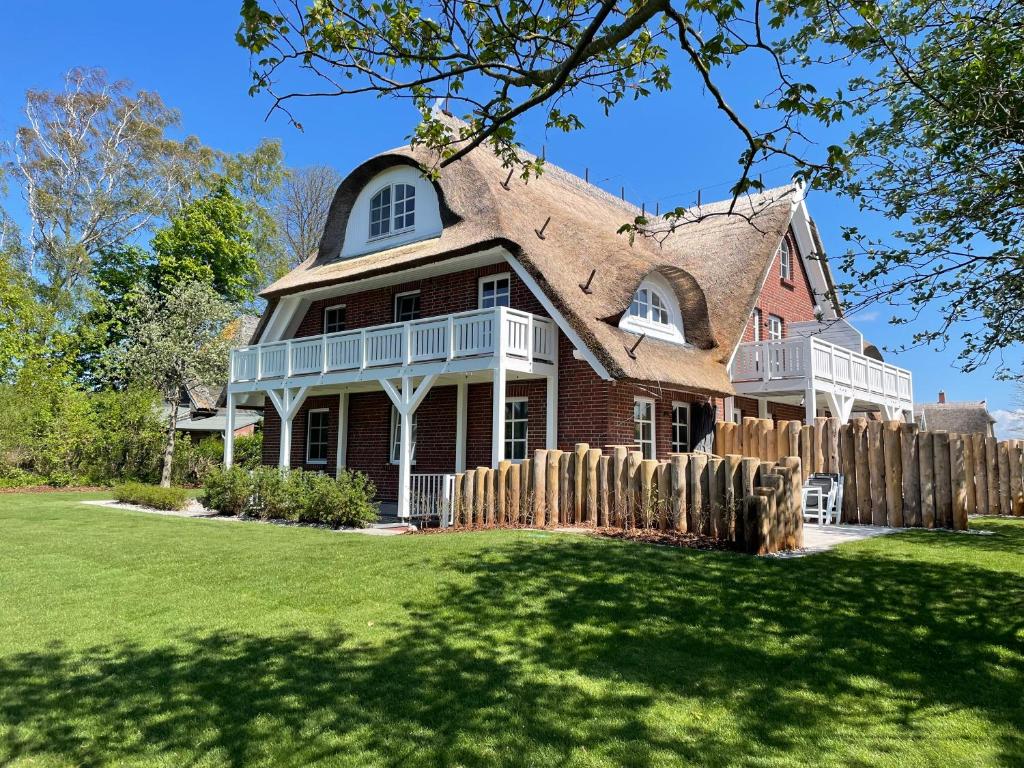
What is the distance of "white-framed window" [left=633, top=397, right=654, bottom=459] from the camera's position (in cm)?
1554

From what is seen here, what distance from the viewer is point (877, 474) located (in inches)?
462

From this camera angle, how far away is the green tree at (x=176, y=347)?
26250 millimetres

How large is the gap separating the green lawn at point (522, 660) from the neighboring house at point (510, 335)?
6.61 metres

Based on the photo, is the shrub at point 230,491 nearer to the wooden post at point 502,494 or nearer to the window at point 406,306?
the window at point 406,306

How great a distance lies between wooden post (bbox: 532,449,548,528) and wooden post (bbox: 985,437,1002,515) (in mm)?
9637

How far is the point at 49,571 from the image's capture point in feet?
28.0

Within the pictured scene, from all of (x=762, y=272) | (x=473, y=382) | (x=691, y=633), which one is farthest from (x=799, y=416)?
(x=691, y=633)

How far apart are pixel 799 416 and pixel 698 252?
6.41 m

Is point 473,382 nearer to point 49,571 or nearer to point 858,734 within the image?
point 49,571

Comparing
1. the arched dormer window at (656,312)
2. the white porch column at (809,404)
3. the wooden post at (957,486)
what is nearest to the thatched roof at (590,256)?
the arched dormer window at (656,312)

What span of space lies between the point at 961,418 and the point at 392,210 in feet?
167

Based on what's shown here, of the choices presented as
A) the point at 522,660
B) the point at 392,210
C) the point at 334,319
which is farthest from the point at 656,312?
the point at 522,660

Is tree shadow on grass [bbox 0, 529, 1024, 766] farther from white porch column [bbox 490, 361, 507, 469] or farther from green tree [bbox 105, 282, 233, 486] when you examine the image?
green tree [bbox 105, 282, 233, 486]

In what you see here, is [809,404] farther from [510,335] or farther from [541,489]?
[541,489]
